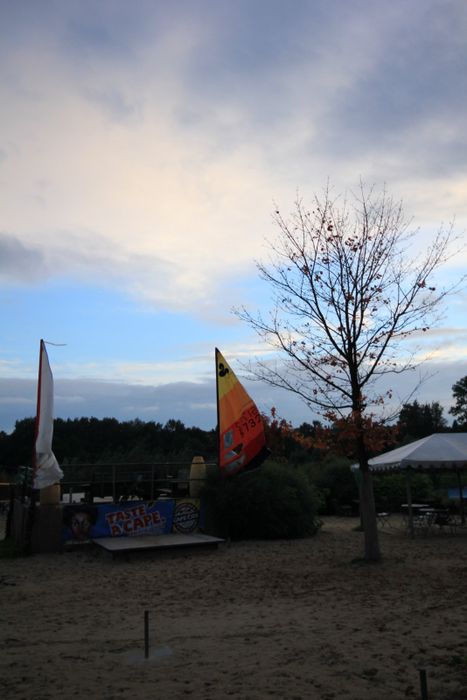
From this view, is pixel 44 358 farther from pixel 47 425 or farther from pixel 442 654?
pixel 442 654

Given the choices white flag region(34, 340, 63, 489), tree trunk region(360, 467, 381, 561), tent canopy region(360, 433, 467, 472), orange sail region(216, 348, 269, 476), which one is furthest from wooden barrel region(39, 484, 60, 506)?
tent canopy region(360, 433, 467, 472)

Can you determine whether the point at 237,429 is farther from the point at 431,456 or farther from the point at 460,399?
the point at 460,399

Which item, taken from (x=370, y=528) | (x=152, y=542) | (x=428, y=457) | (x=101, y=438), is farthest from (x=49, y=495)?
(x=101, y=438)

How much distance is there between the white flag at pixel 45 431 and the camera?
1395cm

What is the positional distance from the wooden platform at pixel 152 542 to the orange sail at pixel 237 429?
1.95 m

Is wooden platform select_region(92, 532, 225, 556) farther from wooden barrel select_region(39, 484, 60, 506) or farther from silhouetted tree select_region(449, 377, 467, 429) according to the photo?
silhouetted tree select_region(449, 377, 467, 429)

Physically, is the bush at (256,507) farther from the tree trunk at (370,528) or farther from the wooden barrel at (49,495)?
the tree trunk at (370,528)

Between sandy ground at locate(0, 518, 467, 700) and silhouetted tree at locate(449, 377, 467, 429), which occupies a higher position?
silhouetted tree at locate(449, 377, 467, 429)

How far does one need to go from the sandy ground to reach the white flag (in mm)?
1770

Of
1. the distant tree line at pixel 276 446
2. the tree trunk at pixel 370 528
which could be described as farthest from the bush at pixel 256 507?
the tree trunk at pixel 370 528

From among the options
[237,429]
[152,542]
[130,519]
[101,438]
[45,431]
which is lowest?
[152,542]

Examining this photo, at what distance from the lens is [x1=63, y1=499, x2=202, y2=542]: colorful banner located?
15.0m

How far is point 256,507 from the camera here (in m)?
16.0

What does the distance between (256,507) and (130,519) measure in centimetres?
317
